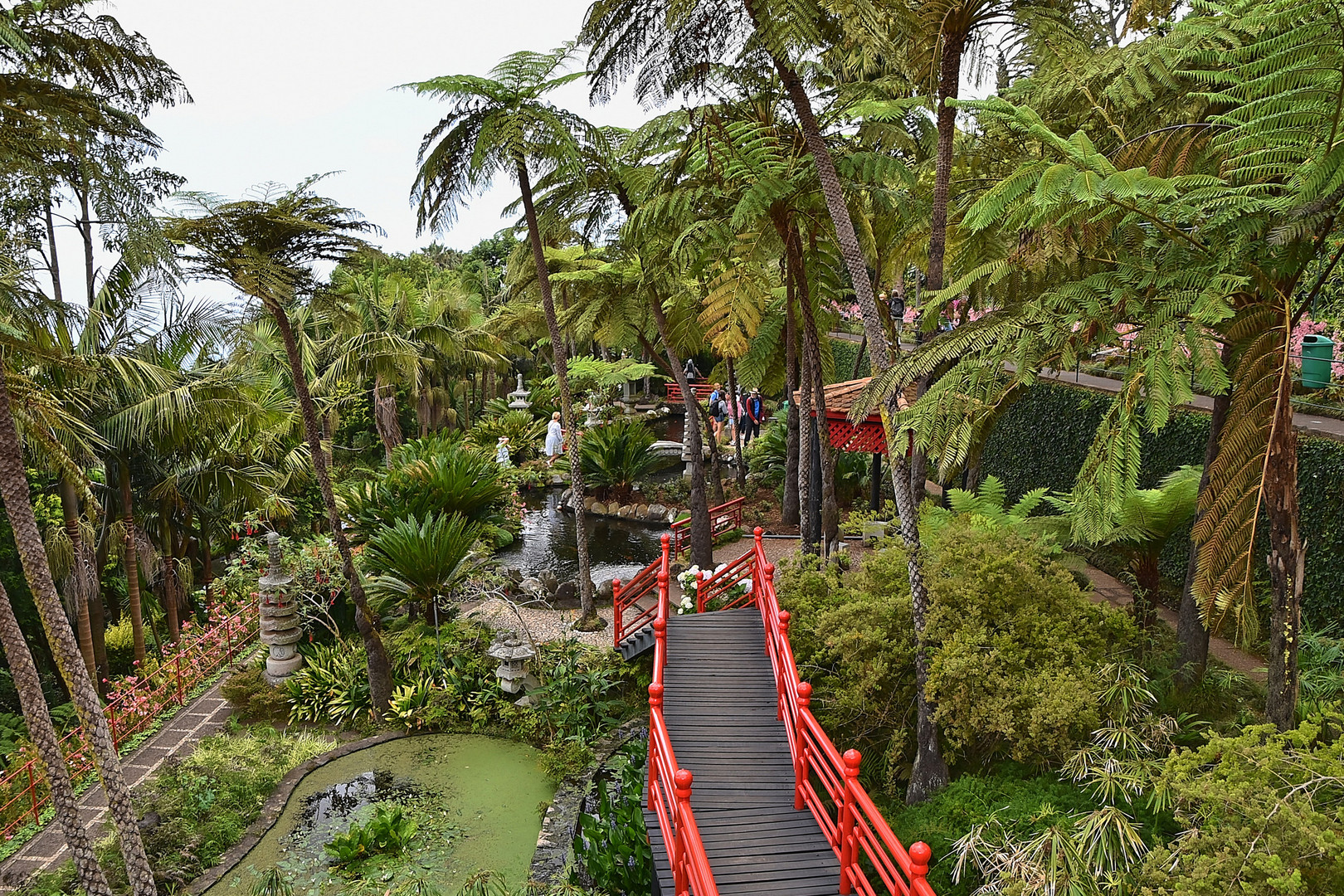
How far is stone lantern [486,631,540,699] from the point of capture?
9820 mm

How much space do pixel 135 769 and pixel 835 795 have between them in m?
7.77

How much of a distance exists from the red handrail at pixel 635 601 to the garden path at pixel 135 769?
4.93 metres

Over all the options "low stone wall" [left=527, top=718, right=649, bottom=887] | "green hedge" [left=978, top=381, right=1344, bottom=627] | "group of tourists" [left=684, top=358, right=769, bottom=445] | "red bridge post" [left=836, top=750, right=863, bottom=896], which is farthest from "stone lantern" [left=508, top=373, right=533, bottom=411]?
"red bridge post" [left=836, top=750, right=863, bottom=896]

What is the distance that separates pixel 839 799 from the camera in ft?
17.6

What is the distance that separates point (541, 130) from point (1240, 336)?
23.6ft

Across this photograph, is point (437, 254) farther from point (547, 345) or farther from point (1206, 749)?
point (1206, 749)

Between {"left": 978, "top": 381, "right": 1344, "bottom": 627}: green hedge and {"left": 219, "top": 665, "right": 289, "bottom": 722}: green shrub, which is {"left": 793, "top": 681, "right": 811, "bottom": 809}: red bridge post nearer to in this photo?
{"left": 978, "top": 381, "right": 1344, "bottom": 627}: green hedge

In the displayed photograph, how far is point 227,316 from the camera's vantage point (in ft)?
29.4

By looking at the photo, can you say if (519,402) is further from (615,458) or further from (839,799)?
(839,799)

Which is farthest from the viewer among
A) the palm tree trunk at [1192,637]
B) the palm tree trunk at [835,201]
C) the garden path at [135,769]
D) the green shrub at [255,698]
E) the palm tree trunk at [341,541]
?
the green shrub at [255,698]

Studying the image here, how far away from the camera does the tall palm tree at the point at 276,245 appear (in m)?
8.16

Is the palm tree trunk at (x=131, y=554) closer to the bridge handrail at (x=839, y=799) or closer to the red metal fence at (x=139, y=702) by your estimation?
the red metal fence at (x=139, y=702)

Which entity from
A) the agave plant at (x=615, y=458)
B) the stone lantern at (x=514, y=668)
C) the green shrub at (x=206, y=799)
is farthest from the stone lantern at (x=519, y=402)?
the green shrub at (x=206, y=799)

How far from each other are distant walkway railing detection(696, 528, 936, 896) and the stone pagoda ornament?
620cm
